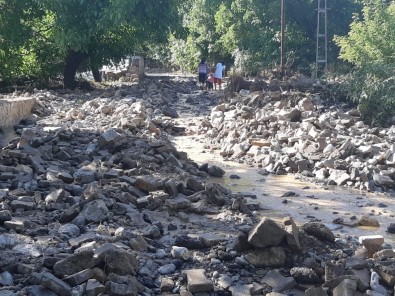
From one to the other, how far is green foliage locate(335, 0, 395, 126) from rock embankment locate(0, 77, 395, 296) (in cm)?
534

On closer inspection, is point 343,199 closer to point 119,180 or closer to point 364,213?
point 364,213

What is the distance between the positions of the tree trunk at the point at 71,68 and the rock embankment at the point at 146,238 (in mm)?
11655

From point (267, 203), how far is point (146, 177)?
193cm

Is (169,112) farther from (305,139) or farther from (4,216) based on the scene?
(4,216)

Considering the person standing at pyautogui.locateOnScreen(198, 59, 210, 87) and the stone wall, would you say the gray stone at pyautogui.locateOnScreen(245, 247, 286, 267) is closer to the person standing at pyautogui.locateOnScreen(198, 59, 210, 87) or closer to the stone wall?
the stone wall

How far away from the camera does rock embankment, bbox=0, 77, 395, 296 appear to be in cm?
496

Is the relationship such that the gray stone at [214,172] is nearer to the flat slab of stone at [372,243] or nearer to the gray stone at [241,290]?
the flat slab of stone at [372,243]

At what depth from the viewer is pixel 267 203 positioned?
9.16m

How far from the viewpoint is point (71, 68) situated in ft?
72.0

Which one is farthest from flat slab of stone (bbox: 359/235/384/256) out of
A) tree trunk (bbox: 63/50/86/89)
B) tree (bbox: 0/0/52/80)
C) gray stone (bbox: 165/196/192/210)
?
tree trunk (bbox: 63/50/86/89)

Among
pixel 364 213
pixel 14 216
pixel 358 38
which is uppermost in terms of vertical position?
pixel 358 38

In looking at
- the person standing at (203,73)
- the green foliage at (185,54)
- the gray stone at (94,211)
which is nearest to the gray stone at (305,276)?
the gray stone at (94,211)

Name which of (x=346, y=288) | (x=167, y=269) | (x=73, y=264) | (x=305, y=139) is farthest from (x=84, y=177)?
(x=305, y=139)

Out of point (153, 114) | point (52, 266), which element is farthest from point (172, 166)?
point (153, 114)
